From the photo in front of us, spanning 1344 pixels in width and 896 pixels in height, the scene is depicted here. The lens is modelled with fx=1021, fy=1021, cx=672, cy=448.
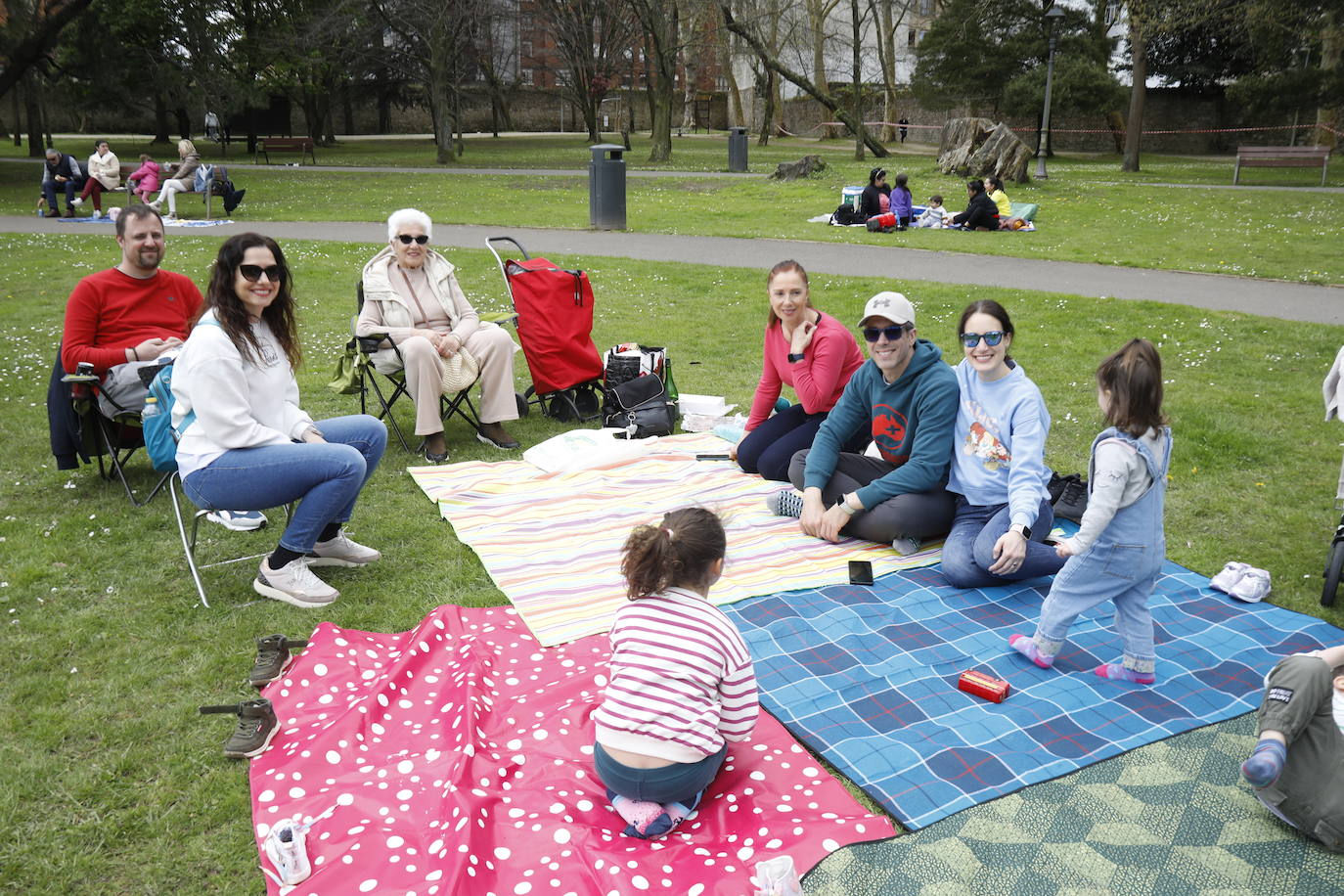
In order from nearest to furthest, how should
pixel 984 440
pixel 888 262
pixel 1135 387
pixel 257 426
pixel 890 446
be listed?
pixel 1135 387, pixel 257 426, pixel 984 440, pixel 890 446, pixel 888 262

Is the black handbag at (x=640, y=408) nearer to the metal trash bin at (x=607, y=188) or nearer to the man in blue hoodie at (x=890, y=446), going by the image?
the man in blue hoodie at (x=890, y=446)

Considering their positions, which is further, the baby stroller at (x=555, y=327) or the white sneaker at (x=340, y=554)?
the baby stroller at (x=555, y=327)

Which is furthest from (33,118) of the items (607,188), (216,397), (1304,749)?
(1304,749)

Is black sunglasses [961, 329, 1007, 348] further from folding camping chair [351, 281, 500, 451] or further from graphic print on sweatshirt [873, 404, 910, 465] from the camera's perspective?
→ folding camping chair [351, 281, 500, 451]

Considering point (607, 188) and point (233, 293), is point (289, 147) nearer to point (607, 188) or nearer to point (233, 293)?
A: point (607, 188)

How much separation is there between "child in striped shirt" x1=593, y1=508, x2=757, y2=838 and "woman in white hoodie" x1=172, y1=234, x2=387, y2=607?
1.97 meters

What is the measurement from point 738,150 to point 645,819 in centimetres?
2554

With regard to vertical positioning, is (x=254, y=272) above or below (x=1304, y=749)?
above

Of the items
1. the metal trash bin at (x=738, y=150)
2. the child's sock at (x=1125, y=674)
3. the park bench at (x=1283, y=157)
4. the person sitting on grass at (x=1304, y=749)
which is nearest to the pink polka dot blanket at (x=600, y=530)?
the child's sock at (x=1125, y=674)

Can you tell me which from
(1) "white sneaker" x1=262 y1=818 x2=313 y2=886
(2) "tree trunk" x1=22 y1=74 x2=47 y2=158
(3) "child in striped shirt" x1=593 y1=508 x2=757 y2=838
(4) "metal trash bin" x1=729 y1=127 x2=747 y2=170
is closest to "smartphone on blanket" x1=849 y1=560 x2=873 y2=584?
(3) "child in striped shirt" x1=593 y1=508 x2=757 y2=838

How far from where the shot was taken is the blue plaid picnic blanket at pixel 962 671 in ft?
10.7

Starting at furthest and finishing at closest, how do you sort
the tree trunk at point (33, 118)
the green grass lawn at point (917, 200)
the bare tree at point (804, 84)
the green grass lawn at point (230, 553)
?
the tree trunk at point (33, 118) < the bare tree at point (804, 84) < the green grass lawn at point (917, 200) < the green grass lawn at point (230, 553)

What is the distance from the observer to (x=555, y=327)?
696 centimetres

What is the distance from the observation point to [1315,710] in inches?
106
